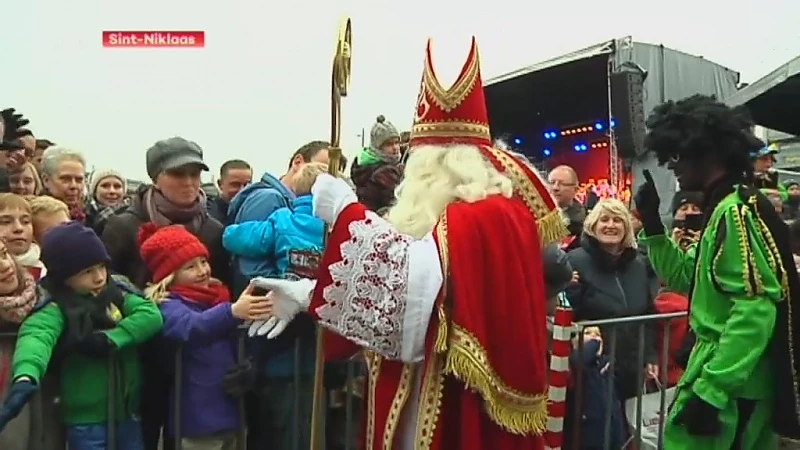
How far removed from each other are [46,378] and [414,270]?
1498mm

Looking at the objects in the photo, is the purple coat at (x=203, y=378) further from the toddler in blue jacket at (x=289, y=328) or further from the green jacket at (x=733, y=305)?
the green jacket at (x=733, y=305)

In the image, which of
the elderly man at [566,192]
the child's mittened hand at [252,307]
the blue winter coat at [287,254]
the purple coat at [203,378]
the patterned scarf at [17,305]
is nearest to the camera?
the patterned scarf at [17,305]

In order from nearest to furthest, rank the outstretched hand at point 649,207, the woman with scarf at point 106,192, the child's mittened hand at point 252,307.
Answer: the child's mittened hand at point 252,307, the outstretched hand at point 649,207, the woman with scarf at point 106,192

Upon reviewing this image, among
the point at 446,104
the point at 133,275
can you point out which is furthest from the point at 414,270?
the point at 133,275

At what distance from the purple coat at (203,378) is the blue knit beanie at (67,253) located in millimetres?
359

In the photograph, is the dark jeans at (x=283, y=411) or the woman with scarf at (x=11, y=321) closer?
the woman with scarf at (x=11, y=321)

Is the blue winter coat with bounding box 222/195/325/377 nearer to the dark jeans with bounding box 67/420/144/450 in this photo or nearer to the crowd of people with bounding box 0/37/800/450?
the crowd of people with bounding box 0/37/800/450

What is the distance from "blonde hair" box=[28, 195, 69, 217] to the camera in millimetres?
3863

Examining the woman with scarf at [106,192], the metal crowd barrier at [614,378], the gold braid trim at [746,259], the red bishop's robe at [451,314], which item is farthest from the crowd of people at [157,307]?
the gold braid trim at [746,259]

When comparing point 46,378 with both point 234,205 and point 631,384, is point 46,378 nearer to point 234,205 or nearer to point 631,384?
point 234,205

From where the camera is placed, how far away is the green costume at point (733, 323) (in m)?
2.75

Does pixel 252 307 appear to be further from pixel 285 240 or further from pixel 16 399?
pixel 16 399

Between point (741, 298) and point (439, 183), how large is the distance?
3.32ft

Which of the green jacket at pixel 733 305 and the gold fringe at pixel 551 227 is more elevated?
the gold fringe at pixel 551 227
